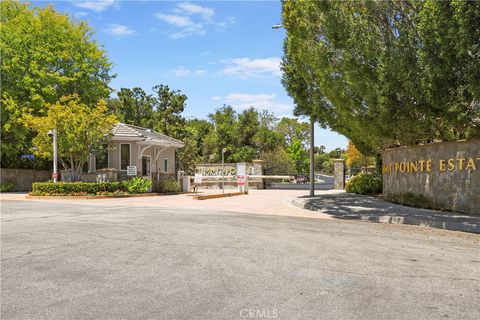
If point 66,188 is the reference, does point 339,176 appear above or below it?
above

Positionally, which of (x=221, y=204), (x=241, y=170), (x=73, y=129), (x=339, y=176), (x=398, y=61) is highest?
(x=398, y=61)

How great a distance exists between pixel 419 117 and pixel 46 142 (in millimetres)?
19591

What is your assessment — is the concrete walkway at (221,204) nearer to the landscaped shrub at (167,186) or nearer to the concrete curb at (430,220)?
the concrete curb at (430,220)

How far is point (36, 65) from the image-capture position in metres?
29.5

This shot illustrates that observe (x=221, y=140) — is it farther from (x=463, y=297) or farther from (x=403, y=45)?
(x=463, y=297)

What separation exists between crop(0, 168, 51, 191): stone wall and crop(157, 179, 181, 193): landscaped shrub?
1033 centimetres

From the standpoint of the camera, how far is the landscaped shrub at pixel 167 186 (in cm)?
2934

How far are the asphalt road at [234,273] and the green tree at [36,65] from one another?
21.6 m

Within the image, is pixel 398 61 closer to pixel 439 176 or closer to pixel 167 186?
pixel 439 176

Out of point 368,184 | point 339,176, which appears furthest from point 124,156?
point 339,176

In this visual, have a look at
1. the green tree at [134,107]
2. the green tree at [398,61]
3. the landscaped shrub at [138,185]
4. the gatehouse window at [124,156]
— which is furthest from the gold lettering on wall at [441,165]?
the green tree at [134,107]

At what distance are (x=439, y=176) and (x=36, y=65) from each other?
25.2m

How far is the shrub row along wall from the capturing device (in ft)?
46.0

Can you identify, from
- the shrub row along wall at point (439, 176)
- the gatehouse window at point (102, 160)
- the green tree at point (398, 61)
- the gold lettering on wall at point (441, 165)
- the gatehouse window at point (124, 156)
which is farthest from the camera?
the gatehouse window at point (124, 156)
